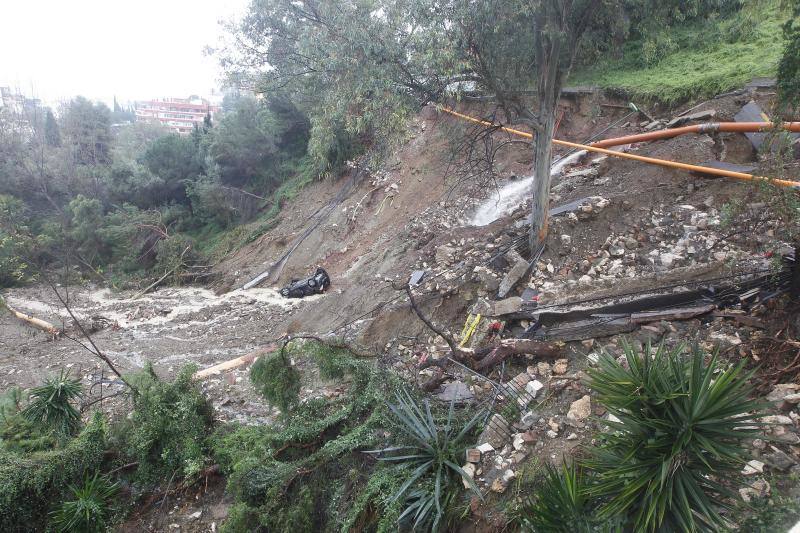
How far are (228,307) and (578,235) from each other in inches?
404

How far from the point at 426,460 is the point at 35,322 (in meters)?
15.4

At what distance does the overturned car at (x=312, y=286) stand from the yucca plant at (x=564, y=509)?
32.9 ft

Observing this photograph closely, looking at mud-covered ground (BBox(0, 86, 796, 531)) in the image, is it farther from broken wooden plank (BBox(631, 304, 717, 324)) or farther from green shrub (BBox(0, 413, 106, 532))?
green shrub (BBox(0, 413, 106, 532))

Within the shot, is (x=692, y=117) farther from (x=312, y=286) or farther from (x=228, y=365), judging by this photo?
(x=228, y=365)

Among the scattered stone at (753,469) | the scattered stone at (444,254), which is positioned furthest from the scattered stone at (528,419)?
the scattered stone at (444,254)

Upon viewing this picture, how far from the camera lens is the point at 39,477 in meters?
5.54

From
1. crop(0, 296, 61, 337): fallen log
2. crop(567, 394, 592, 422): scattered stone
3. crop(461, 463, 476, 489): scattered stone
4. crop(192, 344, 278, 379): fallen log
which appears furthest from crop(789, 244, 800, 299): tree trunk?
crop(0, 296, 61, 337): fallen log

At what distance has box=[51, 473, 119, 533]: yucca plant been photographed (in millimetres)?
5543

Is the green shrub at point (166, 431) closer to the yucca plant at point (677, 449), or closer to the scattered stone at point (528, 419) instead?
the scattered stone at point (528, 419)

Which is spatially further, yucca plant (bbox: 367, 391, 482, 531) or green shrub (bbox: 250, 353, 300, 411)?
green shrub (bbox: 250, 353, 300, 411)

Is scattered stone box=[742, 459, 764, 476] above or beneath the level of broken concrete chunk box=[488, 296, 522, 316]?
above

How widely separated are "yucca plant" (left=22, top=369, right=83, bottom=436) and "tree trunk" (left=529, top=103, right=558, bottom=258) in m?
7.55

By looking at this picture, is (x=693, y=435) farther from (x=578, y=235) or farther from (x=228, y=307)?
(x=228, y=307)

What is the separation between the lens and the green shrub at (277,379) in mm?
5742
